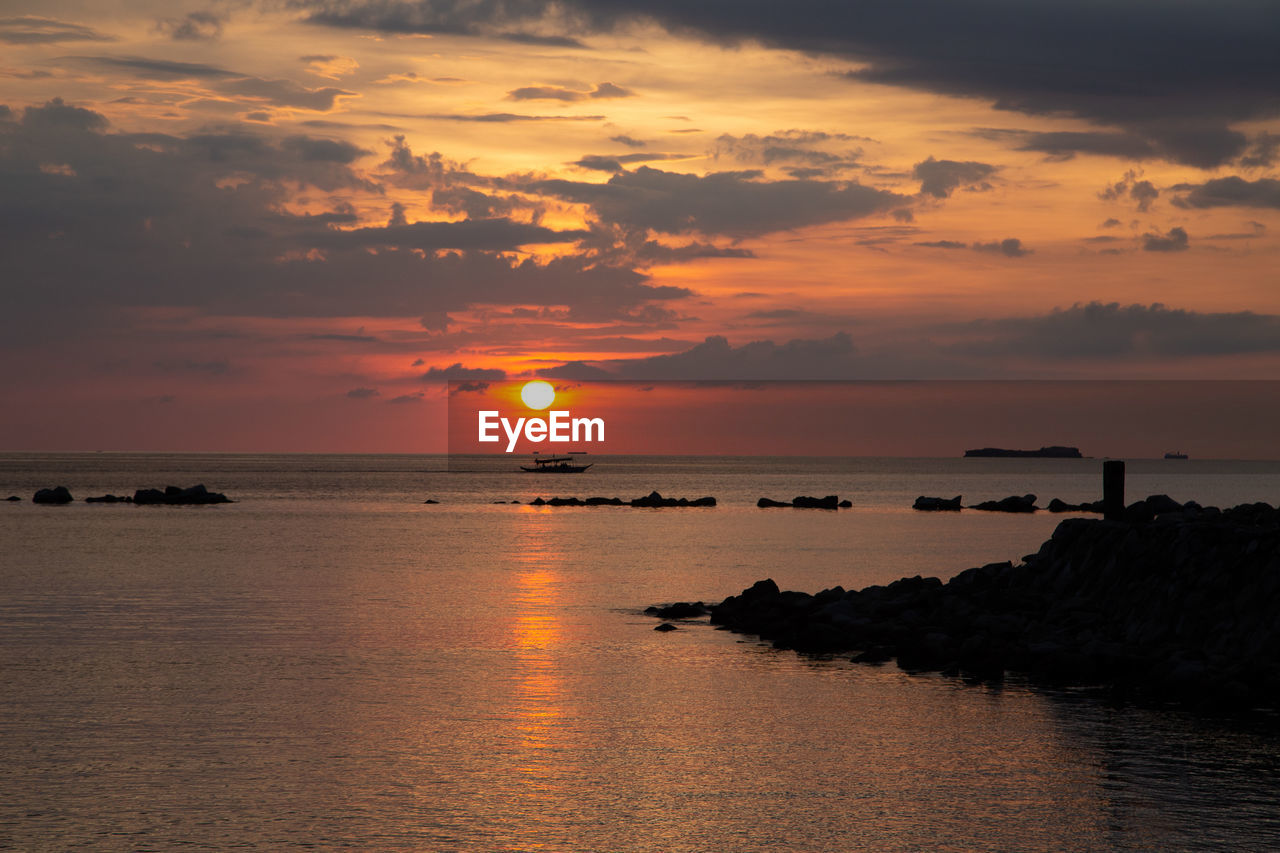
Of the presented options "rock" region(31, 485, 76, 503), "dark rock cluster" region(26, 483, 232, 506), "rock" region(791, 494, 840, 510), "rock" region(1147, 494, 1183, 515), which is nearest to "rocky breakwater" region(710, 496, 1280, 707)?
"rock" region(1147, 494, 1183, 515)

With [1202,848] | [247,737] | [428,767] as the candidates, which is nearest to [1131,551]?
[1202,848]

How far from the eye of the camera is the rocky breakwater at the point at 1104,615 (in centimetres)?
3225

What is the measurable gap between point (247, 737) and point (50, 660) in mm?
12643

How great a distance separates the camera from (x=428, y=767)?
23.2 m

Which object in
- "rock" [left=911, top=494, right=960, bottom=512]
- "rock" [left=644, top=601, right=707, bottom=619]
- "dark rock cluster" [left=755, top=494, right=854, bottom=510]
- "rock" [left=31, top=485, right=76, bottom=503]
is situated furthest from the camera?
"dark rock cluster" [left=755, top=494, right=854, bottom=510]

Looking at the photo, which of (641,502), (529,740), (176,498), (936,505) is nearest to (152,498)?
(176,498)

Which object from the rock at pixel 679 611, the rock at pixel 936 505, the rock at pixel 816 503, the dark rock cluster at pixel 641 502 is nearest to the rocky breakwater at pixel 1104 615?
the rock at pixel 679 611

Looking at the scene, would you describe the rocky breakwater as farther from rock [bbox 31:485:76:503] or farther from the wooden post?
rock [bbox 31:485:76:503]

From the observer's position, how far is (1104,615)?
37.3 m

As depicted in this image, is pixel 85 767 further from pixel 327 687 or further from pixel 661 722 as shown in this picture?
pixel 661 722

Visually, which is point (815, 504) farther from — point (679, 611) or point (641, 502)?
point (679, 611)

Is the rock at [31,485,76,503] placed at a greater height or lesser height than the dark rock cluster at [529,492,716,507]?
greater

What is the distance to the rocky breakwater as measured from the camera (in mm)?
32250

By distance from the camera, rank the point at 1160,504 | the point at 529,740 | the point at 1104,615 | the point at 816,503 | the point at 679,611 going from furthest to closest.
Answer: the point at 816,503, the point at 679,611, the point at 1160,504, the point at 1104,615, the point at 529,740
